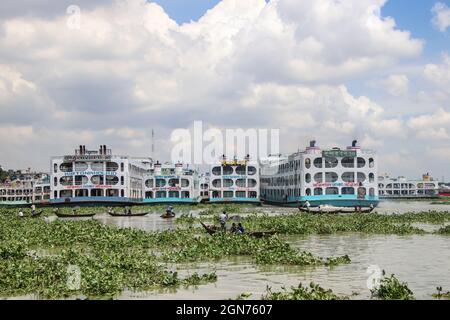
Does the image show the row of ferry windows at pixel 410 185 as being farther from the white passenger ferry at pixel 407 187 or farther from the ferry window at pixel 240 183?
the ferry window at pixel 240 183

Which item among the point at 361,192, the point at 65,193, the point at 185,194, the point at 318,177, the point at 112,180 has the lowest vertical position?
the point at 185,194

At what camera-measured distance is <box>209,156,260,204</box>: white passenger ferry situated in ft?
313

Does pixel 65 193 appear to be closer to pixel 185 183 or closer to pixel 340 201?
pixel 185 183

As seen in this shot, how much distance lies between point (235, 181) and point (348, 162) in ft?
78.0

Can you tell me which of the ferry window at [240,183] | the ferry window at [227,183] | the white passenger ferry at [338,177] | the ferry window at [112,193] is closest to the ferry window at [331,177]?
the white passenger ferry at [338,177]

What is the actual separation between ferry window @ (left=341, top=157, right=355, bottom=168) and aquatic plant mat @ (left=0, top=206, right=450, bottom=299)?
1533 inches

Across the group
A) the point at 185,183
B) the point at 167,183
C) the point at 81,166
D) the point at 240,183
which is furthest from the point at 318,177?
the point at 81,166

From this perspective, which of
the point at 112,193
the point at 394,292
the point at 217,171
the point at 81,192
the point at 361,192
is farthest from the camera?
the point at 217,171

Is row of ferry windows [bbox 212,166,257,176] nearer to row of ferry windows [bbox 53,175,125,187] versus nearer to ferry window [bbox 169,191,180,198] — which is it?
ferry window [bbox 169,191,180,198]

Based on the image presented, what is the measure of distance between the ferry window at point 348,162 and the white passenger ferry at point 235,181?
2130 cm

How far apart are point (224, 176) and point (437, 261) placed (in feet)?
241

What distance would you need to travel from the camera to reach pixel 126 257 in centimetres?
2164

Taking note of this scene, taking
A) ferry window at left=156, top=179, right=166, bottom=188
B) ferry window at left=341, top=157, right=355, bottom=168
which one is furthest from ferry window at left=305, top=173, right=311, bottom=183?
ferry window at left=156, top=179, right=166, bottom=188
